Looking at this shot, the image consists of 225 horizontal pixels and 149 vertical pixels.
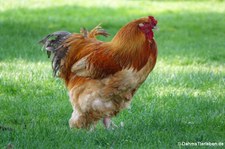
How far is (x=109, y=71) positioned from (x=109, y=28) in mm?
12322

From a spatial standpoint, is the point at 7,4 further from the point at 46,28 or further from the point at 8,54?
the point at 8,54

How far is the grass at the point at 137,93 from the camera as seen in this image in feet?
25.7

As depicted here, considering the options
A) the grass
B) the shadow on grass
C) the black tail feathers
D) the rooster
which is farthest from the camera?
the shadow on grass

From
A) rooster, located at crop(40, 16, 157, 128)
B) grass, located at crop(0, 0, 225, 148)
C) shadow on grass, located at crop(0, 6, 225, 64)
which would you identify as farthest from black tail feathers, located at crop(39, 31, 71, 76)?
shadow on grass, located at crop(0, 6, 225, 64)

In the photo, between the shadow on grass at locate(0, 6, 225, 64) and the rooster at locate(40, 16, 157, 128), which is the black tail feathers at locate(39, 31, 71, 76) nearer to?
the rooster at locate(40, 16, 157, 128)

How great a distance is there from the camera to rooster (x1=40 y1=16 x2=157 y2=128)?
8.19 m

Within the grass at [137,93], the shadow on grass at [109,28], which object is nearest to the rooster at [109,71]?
the grass at [137,93]

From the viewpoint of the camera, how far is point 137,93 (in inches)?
435

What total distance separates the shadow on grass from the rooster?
5.90 meters

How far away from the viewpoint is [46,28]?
19609 mm

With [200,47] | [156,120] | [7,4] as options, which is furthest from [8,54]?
[7,4]

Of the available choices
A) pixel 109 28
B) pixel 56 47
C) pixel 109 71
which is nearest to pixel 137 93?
pixel 56 47

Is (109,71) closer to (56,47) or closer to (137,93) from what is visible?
(56,47)

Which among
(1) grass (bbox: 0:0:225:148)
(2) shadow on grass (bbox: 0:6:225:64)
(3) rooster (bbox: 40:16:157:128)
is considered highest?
(3) rooster (bbox: 40:16:157:128)
